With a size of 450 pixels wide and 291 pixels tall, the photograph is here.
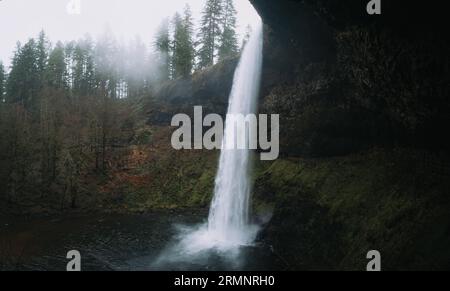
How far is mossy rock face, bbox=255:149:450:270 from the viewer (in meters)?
11.5

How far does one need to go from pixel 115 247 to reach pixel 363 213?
12934 millimetres

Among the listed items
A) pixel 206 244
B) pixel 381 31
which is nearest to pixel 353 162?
pixel 381 31

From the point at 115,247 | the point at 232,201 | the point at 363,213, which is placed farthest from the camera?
the point at 232,201

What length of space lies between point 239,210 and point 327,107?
28.3 ft

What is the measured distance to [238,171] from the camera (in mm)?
25688

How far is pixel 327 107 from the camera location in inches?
818

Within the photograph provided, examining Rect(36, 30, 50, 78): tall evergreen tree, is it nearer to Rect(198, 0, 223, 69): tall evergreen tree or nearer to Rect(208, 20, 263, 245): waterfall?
Rect(198, 0, 223, 69): tall evergreen tree

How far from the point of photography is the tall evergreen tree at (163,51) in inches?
2122

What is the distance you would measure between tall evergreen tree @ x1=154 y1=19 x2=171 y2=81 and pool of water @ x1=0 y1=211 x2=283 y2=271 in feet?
109

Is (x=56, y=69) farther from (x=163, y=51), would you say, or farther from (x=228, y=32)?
(x=228, y=32)

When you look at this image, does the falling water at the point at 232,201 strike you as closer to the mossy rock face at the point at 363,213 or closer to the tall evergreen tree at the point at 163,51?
the mossy rock face at the point at 363,213

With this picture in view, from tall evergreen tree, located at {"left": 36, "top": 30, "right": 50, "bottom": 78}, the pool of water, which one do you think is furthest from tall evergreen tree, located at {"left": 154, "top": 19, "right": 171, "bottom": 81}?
the pool of water

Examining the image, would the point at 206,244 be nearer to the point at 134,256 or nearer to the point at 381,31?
the point at 134,256

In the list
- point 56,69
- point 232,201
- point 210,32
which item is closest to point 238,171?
point 232,201
